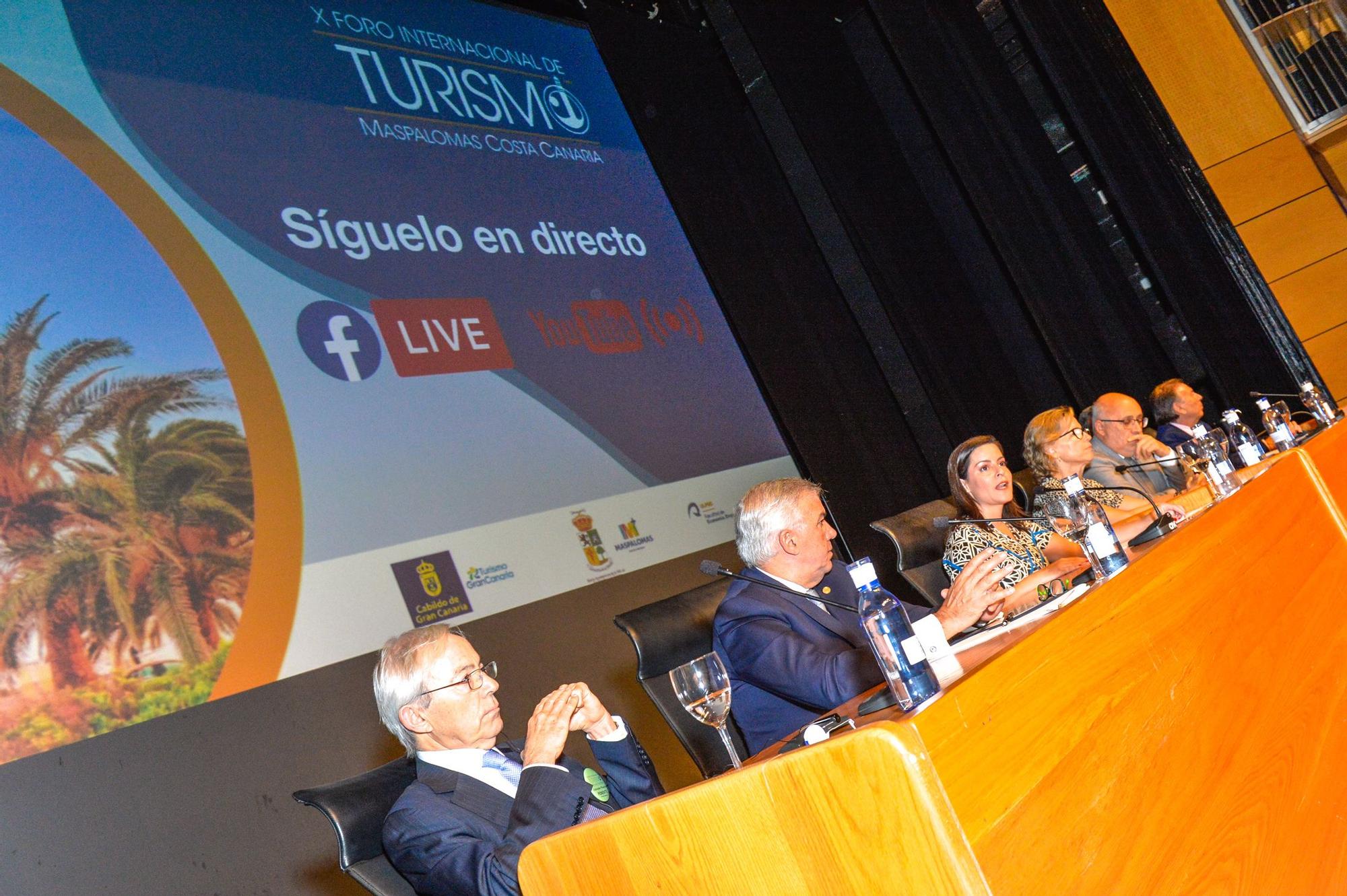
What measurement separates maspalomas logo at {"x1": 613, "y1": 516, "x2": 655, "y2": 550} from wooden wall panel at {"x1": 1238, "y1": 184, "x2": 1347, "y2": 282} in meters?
4.53

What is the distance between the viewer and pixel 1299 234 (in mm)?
6246

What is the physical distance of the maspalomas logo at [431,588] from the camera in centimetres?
317

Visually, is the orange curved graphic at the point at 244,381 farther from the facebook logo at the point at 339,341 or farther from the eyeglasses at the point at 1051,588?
the eyeglasses at the point at 1051,588

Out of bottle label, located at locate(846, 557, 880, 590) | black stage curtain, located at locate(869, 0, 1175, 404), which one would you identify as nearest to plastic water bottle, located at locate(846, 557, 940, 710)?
bottle label, located at locate(846, 557, 880, 590)

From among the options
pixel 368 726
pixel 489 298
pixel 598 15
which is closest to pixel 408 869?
pixel 368 726

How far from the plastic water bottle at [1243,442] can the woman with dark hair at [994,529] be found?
69 centimetres

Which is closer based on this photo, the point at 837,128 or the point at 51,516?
the point at 51,516

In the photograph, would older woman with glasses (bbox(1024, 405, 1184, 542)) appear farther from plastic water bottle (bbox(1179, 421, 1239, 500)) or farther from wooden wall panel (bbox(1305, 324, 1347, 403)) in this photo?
wooden wall panel (bbox(1305, 324, 1347, 403))

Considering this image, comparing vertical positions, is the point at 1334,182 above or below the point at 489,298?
below

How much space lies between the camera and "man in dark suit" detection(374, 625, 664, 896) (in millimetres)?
1551

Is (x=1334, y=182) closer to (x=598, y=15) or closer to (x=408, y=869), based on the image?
(x=598, y=15)

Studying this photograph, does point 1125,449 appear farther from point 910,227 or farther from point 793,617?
point 793,617

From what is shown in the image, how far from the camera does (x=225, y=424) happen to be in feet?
9.53

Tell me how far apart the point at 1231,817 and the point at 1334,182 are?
6.56 metres
